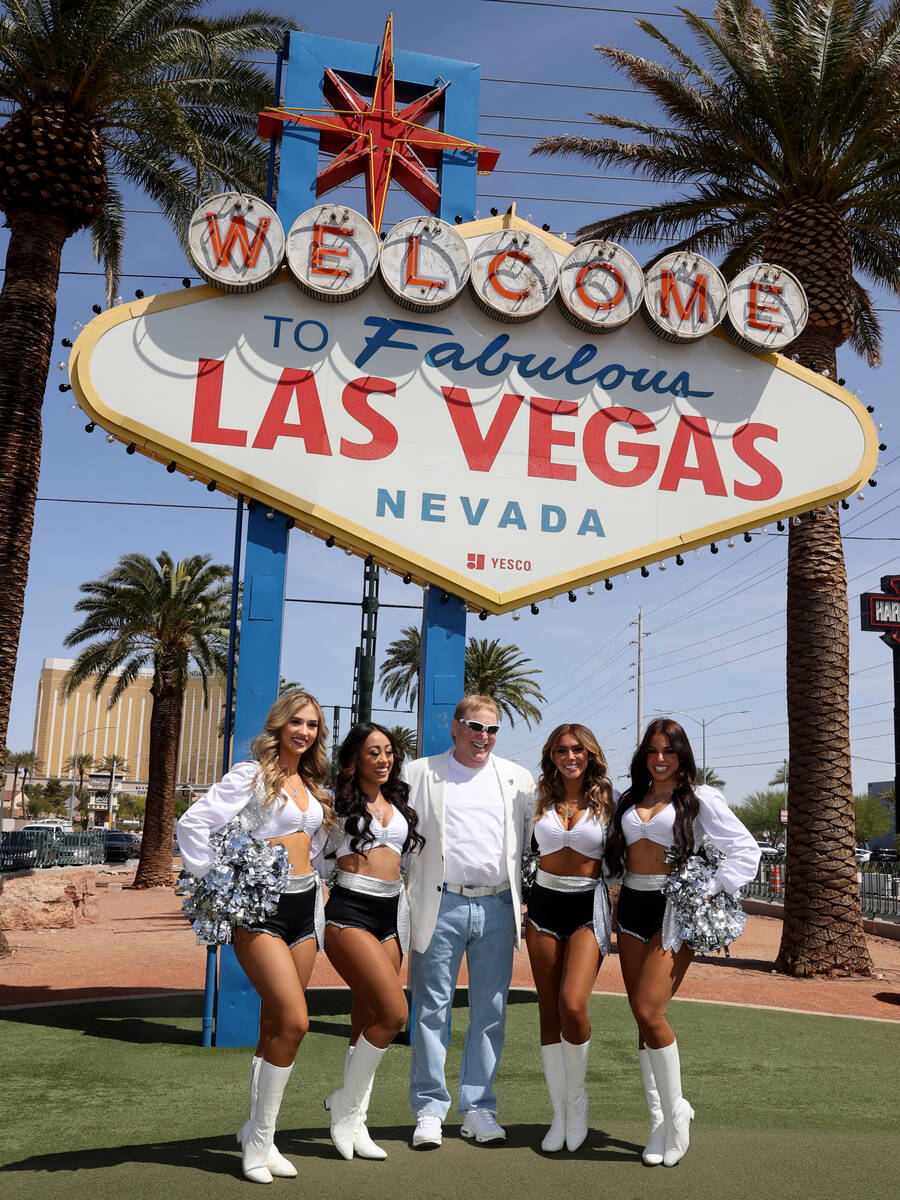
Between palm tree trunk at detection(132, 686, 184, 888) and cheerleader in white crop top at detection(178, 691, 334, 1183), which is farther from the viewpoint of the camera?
palm tree trunk at detection(132, 686, 184, 888)

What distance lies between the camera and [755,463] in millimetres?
8305

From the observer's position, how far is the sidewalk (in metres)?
10.3

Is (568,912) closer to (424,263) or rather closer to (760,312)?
(424,263)

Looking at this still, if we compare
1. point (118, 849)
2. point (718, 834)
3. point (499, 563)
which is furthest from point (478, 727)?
point (118, 849)

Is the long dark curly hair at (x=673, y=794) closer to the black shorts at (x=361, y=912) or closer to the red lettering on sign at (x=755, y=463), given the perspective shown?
the black shorts at (x=361, y=912)

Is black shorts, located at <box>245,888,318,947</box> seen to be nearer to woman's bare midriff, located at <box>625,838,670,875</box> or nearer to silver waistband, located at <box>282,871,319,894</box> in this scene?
silver waistband, located at <box>282,871,319,894</box>

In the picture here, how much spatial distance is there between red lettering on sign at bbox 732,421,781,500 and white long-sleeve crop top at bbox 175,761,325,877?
4854mm

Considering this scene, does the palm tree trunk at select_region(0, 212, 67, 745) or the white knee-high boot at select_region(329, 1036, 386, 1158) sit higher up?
the palm tree trunk at select_region(0, 212, 67, 745)

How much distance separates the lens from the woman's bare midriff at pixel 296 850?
474 cm

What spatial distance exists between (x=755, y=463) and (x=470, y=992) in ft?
16.5

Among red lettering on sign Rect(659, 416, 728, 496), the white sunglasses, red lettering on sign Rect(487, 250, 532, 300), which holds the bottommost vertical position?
the white sunglasses

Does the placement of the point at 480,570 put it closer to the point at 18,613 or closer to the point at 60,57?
the point at 18,613

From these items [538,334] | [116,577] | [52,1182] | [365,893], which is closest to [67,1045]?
[52,1182]

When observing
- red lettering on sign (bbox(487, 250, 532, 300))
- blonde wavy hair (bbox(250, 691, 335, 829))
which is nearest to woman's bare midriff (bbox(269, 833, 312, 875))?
blonde wavy hair (bbox(250, 691, 335, 829))
